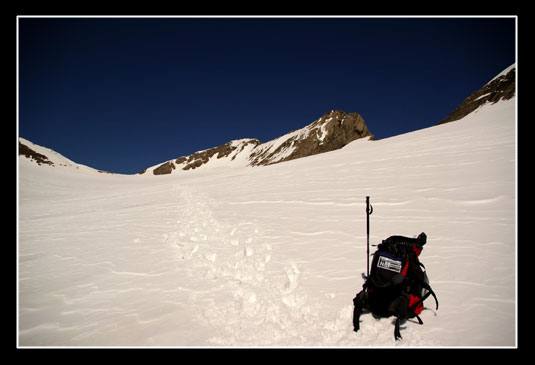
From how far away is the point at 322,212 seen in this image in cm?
702

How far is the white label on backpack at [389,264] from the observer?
8.52 feet

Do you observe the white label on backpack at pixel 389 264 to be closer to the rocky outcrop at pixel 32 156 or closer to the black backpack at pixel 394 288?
the black backpack at pixel 394 288

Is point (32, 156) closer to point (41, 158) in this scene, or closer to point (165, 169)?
point (41, 158)

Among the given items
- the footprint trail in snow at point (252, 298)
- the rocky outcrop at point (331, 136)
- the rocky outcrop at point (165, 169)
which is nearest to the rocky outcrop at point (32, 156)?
the rocky outcrop at point (165, 169)

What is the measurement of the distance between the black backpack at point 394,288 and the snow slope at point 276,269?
0.21 metres

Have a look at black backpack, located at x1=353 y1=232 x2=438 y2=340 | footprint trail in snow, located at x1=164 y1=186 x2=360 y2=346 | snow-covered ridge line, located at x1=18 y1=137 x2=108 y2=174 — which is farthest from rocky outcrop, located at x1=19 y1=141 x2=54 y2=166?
black backpack, located at x1=353 y1=232 x2=438 y2=340

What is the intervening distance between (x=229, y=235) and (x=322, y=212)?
2985 millimetres

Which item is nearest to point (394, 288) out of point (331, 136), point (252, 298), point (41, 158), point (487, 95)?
point (252, 298)

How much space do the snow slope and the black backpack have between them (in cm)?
21

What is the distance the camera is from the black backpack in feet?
7.98

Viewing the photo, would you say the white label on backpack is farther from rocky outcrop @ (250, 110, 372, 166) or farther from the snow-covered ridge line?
the snow-covered ridge line
